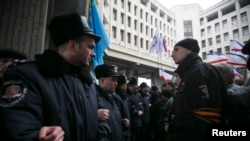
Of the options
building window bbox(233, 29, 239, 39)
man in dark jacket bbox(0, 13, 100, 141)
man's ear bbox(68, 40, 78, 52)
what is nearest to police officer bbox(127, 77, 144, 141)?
man in dark jacket bbox(0, 13, 100, 141)

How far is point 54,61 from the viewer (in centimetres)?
133

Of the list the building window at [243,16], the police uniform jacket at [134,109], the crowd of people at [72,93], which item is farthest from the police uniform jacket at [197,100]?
the building window at [243,16]

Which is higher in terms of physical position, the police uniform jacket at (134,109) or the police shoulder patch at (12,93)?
the police shoulder patch at (12,93)

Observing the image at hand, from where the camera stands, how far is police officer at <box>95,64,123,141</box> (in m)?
2.83

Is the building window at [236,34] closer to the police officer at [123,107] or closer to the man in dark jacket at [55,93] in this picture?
the police officer at [123,107]

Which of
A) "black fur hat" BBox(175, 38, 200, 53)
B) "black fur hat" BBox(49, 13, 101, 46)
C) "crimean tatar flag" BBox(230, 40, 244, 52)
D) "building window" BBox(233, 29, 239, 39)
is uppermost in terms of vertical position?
"building window" BBox(233, 29, 239, 39)

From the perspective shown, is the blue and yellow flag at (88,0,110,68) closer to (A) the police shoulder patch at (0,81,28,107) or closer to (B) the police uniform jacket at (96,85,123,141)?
(B) the police uniform jacket at (96,85,123,141)

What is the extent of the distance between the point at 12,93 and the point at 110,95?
2110 mm

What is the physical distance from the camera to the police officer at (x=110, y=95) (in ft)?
9.30

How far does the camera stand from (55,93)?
127cm

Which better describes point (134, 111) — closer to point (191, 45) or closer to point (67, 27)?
point (191, 45)

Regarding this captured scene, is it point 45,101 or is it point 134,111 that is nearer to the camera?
point 45,101

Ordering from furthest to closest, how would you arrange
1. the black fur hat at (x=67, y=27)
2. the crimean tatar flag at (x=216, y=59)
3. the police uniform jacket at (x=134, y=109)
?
the crimean tatar flag at (x=216, y=59)
the police uniform jacket at (x=134, y=109)
the black fur hat at (x=67, y=27)

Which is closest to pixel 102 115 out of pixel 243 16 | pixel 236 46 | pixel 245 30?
pixel 236 46
